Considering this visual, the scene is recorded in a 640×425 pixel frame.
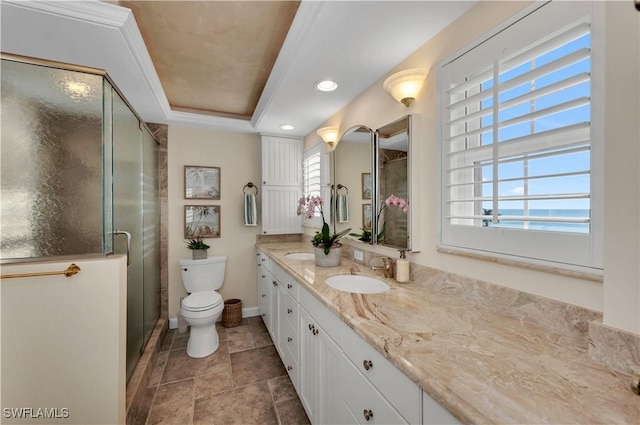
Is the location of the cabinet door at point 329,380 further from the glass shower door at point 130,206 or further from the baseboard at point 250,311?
the baseboard at point 250,311

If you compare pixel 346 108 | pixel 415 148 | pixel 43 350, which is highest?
pixel 346 108

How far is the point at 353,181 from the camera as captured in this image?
2.12 meters

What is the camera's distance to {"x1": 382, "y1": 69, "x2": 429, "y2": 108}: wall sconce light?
1.43 metres

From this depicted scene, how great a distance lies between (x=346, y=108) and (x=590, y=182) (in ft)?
5.86

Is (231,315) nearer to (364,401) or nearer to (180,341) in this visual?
(180,341)

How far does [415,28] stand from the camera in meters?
1.32

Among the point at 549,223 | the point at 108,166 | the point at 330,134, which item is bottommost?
the point at 549,223

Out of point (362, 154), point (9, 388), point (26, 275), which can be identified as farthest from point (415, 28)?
point (9, 388)

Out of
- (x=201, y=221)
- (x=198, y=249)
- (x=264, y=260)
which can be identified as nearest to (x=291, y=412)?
(x=264, y=260)

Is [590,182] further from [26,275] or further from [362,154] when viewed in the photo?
[26,275]

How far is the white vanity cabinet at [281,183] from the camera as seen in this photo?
3.12 meters

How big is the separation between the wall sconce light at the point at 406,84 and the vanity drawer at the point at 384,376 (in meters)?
1.25

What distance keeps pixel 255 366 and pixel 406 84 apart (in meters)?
2.34

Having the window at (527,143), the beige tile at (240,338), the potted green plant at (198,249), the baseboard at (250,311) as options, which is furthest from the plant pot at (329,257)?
the baseboard at (250,311)
